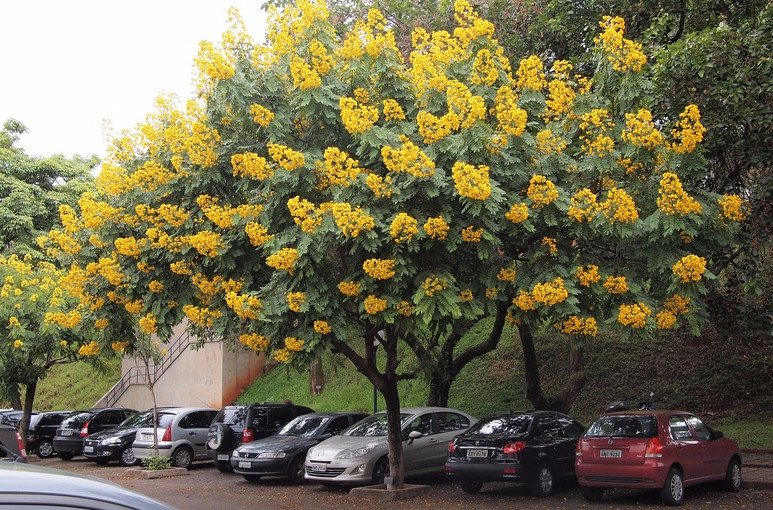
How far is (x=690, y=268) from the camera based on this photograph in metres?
9.34

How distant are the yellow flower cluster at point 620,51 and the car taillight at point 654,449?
5.38m

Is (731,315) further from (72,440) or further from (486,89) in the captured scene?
(72,440)

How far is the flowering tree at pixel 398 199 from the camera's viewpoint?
9570mm

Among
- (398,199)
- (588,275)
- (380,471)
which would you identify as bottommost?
(380,471)

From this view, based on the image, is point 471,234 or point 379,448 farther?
point 379,448

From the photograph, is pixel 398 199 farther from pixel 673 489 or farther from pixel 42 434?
pixel 42 434

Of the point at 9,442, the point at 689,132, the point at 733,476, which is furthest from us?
the point at 733,476

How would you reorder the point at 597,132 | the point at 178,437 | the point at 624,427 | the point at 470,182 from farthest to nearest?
the point at 178,437
the point at 624,427
the point at 597,132
the point at 470,182

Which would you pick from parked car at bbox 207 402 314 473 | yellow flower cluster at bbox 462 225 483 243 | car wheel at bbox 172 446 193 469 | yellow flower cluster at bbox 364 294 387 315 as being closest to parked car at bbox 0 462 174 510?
yellow flower cluster at bbox 462 225 483 243

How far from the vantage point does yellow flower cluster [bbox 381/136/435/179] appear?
9312 mm

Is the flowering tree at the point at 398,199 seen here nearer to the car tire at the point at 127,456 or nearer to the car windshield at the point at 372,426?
the car windshield at the point at 372,426

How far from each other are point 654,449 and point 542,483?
2.27m

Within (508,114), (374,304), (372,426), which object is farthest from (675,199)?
(372,426)

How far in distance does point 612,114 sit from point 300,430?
959cm
